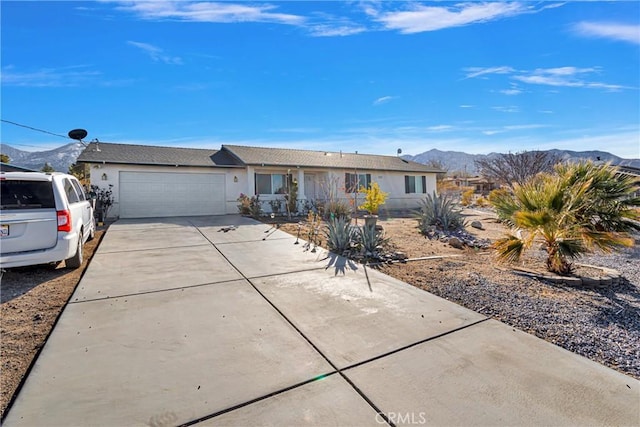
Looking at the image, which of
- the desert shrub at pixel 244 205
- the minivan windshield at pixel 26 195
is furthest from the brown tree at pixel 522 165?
the minivan windshield at pixel 26 195

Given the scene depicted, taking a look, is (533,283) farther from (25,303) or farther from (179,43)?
(179,43)

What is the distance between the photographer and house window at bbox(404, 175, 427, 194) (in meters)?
21.4

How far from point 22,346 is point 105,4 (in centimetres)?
799

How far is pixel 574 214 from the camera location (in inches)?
201

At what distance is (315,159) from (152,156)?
9103mm

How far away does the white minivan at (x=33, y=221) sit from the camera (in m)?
4.79

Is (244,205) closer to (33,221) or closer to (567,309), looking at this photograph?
(33,221)

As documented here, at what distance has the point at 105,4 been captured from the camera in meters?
→ 7.34

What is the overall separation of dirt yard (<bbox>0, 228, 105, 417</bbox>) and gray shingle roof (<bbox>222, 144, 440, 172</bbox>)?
1119cm

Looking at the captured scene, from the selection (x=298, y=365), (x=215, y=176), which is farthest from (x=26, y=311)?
(x=215, y=176)

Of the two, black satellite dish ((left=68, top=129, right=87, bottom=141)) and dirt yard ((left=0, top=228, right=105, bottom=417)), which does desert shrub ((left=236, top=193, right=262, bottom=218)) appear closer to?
black satellite dish ((left=68, top=129, right=87, bottom=141))

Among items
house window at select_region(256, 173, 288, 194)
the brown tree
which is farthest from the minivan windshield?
the brown tree

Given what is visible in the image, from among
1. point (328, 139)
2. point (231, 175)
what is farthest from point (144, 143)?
point (328, 139)

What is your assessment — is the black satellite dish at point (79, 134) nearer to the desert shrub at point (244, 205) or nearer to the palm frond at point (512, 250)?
the desert shrub at point (244, 205)
